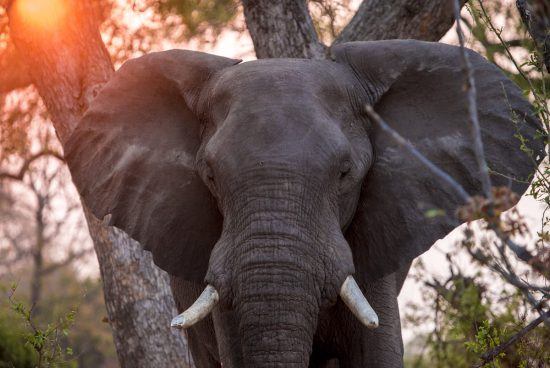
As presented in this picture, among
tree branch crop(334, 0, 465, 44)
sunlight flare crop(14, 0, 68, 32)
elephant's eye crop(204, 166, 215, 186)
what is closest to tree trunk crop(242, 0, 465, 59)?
tree branch crop(334, 0, 465, 44)

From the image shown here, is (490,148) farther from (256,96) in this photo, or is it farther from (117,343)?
(117,343)

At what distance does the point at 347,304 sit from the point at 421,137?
41.9 inches

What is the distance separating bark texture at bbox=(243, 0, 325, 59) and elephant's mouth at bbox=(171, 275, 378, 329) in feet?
10.1

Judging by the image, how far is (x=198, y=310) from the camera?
4406 millimetres

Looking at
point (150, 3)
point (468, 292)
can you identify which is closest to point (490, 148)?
point (468, 292)

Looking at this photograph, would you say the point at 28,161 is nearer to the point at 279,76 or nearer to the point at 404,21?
the point at 404,21

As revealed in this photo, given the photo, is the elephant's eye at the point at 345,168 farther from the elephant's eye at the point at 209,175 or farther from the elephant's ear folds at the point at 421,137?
the elephant's eye at the point at 209,175

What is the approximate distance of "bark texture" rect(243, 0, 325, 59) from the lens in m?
7.30

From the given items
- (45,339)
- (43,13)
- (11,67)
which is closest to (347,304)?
(45,339)

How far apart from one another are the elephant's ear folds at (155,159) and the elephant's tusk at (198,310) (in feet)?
2.38

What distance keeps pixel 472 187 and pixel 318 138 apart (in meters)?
0.86

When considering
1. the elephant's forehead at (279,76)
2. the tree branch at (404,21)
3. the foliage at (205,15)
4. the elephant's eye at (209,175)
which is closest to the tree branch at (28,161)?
the foliage at (205,15)

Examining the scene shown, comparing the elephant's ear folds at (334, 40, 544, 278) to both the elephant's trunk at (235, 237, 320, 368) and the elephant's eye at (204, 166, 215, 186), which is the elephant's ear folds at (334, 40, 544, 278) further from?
the elephant's trunk at (235, 237, 320, 368)

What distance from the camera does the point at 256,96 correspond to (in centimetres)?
479
